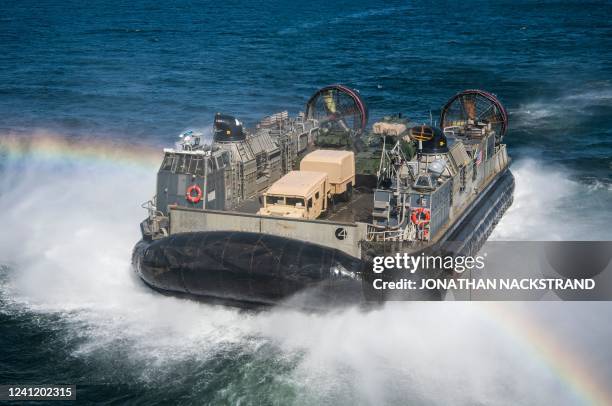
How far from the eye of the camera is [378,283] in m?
20.3

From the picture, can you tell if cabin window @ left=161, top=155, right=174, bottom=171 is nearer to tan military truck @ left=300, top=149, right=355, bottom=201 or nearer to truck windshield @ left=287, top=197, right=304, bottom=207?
truck windshield @ left=287, top=197, right=304, bottom=207

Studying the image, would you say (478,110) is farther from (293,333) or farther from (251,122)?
(251,122)

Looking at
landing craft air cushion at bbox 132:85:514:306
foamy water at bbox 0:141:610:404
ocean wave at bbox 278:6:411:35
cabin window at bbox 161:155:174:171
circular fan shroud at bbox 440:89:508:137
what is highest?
ocean wave at bbox 278:6:411:35

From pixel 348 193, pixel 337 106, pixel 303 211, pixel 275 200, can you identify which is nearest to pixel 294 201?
pixel 303 211

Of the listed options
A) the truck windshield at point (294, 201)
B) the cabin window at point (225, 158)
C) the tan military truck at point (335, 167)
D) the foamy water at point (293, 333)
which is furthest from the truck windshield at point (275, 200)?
the foamy water at point (293, 333)

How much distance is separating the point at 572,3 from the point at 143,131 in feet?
200

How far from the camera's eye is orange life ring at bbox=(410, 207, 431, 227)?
70.3 feet

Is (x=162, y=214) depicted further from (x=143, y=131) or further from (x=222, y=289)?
(x=143, y=131)

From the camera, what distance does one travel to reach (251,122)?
1639 inches

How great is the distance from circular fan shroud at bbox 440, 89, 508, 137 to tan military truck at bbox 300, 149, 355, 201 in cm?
644

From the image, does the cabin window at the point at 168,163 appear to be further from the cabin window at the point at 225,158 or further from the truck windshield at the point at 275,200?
the truck windshield at the point at 275,200

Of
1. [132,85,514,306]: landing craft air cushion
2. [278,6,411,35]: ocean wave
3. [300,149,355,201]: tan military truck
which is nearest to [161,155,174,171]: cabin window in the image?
[132,85,514,306]: landing craft air cushion

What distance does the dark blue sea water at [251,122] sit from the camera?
18609 mm

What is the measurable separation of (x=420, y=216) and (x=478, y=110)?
10.4 meters
